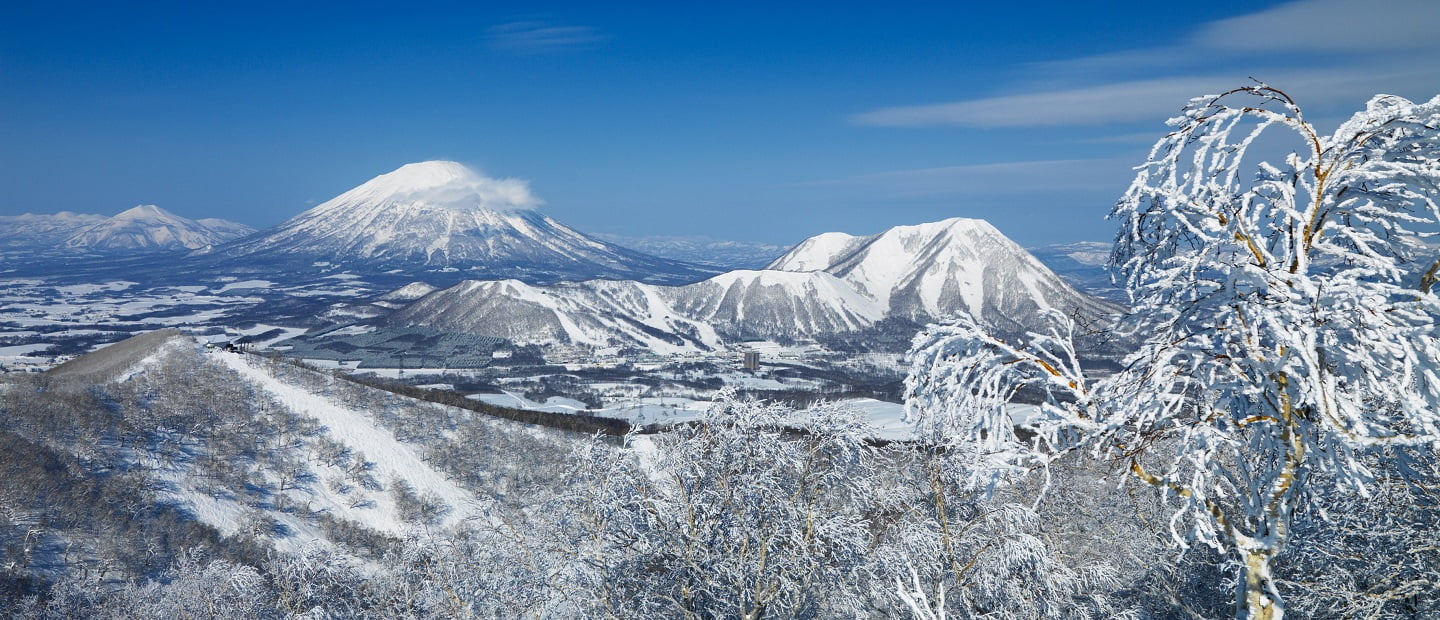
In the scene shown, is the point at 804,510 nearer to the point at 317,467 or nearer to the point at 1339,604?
the point at 1339,604

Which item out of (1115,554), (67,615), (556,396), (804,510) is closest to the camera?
(804,510)

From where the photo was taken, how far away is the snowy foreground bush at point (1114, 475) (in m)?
4.22

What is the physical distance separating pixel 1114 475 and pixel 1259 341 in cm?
158

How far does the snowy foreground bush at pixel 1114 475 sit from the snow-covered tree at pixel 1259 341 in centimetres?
Result: 2

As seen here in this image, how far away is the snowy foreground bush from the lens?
13.9 ft

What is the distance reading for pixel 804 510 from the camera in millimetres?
12477

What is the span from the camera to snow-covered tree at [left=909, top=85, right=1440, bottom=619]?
157 inches

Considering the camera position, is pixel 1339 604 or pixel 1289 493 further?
pixel 1339 604

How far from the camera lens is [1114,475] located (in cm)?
554

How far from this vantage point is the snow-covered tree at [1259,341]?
13.1ft

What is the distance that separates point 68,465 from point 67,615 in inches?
1136

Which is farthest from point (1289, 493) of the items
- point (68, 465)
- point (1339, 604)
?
point (68, 465)

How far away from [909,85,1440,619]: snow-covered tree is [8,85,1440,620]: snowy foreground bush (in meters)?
0.02

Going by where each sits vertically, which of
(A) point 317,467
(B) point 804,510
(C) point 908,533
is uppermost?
(B) point 804,510
